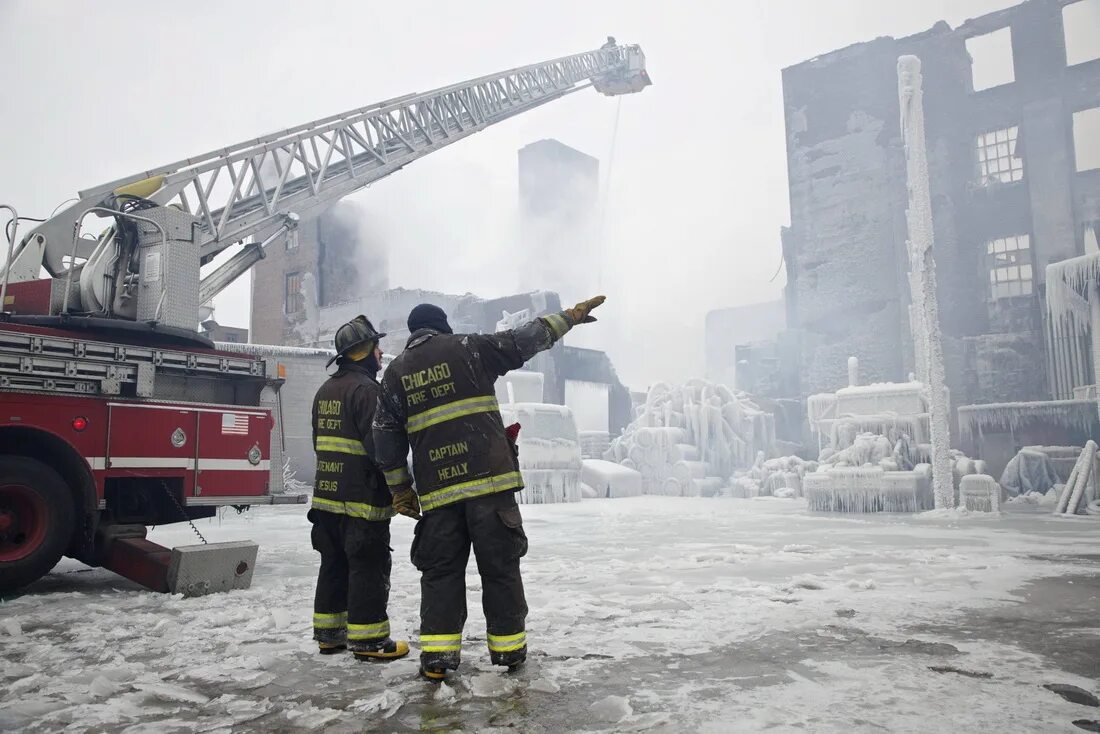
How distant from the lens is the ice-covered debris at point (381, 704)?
2.58m

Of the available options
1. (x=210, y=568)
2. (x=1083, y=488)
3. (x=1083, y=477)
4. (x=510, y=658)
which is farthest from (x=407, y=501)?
(x=1083, y=488)

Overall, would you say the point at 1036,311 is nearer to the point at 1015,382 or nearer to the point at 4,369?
the point at 1015,382

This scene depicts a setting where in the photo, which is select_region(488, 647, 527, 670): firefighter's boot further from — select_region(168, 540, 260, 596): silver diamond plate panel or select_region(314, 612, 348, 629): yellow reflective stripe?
select_region(168, 540, 260, 596): silver diamond plate panel

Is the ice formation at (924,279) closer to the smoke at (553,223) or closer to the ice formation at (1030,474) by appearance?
the ice formation at (1030,474)

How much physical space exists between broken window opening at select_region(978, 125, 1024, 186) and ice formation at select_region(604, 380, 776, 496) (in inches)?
463

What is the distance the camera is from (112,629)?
396cm

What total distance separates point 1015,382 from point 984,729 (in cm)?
2379

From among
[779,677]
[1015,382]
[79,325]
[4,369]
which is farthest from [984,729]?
[1015,382]

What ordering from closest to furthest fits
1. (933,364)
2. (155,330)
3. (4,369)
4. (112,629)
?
(112,629), (4,369), (155,330), (933,364)

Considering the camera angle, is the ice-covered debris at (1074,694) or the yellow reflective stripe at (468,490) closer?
the ice-covered debris at (1074,694)

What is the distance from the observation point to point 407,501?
3283 millimetres

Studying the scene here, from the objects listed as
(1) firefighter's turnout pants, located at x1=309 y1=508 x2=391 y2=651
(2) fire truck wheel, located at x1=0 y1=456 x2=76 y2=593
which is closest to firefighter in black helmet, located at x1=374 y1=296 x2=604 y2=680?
(1) firefighter's turnout pants, located at x1=309 y1=508 x2=391 y2=651

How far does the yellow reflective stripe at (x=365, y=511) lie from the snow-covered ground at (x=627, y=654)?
64 centimetres

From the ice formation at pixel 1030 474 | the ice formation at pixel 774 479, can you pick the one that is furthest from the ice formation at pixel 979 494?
the ice formation at pixel 774 479
